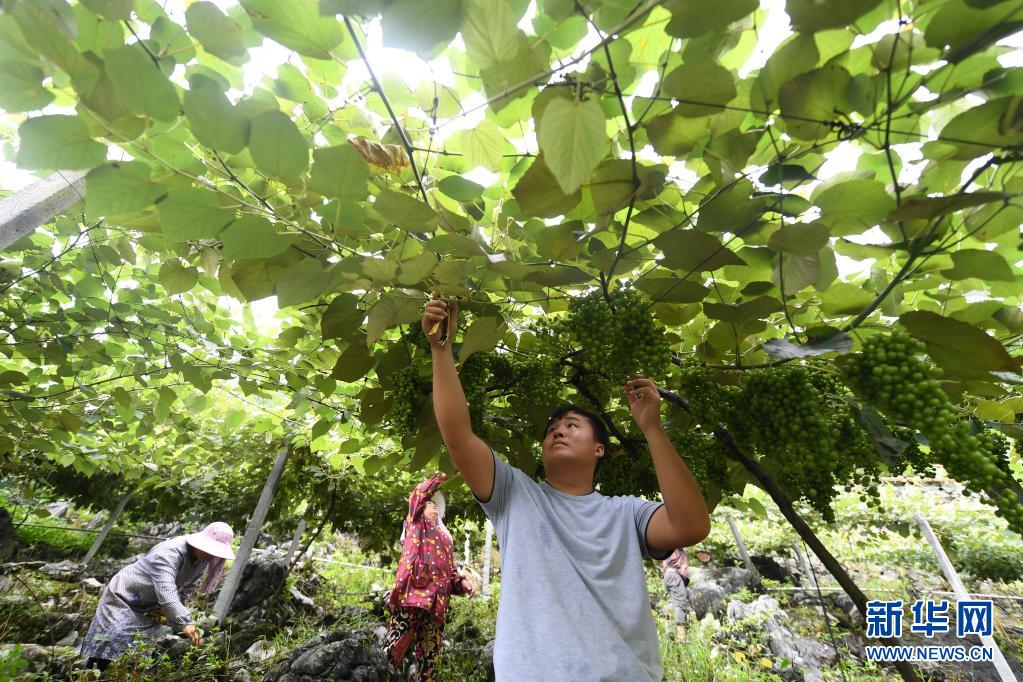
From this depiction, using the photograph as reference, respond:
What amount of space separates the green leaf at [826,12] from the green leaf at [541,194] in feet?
1.32

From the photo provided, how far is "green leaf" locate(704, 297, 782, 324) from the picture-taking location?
3.73 ft

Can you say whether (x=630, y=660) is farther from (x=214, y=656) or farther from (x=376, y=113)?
(x=214, y=656)

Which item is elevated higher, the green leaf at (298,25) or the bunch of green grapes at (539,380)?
the green leaf at (298,25)

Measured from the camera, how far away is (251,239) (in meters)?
0.98

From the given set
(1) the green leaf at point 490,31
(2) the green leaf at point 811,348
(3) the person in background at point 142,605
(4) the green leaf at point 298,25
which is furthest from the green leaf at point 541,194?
(3) the person in background at point 142,605

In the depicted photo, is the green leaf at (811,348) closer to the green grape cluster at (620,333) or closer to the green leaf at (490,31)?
the green grape cluster at (620,333)

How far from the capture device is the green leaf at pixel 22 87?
763 mm

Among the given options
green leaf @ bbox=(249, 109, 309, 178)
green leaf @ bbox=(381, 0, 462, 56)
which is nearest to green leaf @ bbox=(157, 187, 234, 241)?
green leaf @ bbox=(249, 109, 309, 178)

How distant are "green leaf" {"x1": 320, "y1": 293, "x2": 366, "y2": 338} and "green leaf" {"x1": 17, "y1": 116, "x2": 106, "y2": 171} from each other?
21.8 inches

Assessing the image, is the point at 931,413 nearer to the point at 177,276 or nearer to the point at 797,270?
the point at 797,270

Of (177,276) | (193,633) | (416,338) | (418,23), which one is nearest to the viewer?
(418,23)

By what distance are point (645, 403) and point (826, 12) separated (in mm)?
988

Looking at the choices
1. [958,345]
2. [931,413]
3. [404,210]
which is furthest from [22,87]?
[958,345]

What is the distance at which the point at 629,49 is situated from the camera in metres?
0.87
